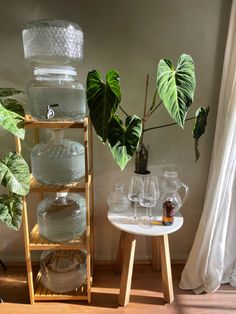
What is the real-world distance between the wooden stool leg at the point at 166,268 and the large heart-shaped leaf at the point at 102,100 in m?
0.62

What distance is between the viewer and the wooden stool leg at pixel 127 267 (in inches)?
51.4

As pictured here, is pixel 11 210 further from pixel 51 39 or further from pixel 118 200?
pixel 51 39

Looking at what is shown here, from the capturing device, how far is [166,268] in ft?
4.41

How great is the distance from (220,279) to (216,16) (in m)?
1.45

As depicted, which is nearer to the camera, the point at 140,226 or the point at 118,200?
the point at 140,226

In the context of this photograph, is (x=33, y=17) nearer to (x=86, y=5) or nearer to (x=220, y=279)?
(x=86, y=5)

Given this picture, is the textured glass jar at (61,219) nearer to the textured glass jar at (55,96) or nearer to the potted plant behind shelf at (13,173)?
the potted plant behind shelf at (13,173)

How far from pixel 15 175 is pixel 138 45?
3.07ft

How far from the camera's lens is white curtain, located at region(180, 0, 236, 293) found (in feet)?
4.33

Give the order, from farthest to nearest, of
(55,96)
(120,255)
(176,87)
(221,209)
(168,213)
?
(120,255) → (221,209) → (168,213) → (55,96) → (176,87)

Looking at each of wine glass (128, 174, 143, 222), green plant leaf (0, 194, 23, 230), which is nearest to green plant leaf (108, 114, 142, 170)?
wine glass (128, 174, 143, 222)

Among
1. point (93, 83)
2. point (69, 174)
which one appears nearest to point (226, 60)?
point (93, 83)

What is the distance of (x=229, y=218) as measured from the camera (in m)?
1.50

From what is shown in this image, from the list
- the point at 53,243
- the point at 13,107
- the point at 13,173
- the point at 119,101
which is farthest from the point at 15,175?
the point at 119,101
